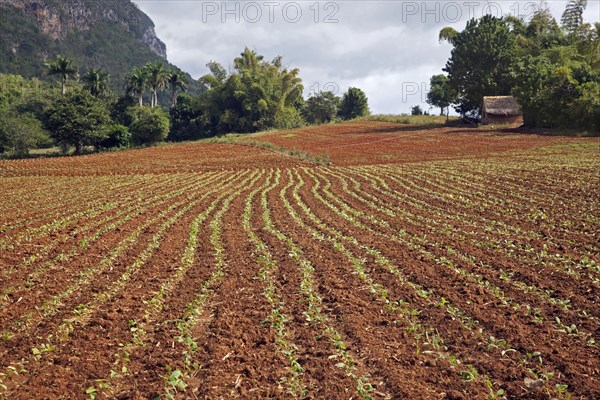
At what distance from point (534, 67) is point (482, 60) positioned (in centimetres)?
1205

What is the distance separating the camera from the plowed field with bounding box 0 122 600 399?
17.7ft

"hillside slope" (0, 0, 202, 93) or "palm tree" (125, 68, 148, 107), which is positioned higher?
"hillside slope" (0, 0, 202, 93)

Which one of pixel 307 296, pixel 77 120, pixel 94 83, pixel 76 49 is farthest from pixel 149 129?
pixel 76 49

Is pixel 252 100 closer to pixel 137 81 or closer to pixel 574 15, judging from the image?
pixel 137 81

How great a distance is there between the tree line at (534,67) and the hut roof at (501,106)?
161 centimetres

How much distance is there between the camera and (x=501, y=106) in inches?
2285

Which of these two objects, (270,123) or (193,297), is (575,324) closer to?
(193,297)

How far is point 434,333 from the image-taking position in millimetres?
6562

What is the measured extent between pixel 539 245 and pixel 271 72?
7139cm

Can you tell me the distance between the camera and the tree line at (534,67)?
45781 millimetres

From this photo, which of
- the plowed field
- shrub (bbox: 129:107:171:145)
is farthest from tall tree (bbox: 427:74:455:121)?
the plowed field

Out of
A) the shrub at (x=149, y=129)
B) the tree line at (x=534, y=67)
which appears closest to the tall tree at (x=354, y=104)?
the tree line at (x=534, y=67)

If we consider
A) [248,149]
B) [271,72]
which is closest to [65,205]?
[248,149]

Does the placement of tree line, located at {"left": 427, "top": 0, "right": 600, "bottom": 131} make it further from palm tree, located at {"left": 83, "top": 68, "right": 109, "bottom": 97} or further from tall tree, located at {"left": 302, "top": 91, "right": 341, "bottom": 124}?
palm tree, located at {"left": 83, "top": 68, "right": 109, "bottom": 97}
